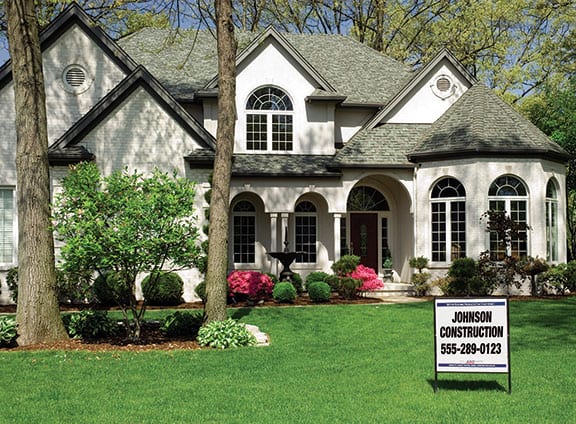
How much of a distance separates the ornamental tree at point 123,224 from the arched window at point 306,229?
11484 mm

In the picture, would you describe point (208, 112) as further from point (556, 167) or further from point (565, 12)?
point (565, 12)

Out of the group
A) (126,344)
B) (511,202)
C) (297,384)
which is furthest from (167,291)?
(511,202)

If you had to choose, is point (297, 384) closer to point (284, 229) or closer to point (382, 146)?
point (284, 229)

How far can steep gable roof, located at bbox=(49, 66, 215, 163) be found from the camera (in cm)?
1931

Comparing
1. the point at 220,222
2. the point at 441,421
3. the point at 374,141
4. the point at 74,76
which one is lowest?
the point at 441,421

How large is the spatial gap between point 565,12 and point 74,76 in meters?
24.3

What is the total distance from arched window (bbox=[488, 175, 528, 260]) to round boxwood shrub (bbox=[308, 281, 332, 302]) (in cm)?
542

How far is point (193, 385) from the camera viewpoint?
876cm

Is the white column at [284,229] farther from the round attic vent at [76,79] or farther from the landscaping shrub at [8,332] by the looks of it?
the landscaping shrub at [8,332]

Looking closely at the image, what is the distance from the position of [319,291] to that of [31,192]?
29.2 feet

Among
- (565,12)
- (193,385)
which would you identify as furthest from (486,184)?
(565,12)

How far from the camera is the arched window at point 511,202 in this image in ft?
68.1

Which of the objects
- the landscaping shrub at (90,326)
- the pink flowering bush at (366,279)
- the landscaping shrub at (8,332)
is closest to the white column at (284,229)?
the pink flowering bush at (366,279)

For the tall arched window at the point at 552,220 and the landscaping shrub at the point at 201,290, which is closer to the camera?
the landscaping shrub at the point at 201,290
